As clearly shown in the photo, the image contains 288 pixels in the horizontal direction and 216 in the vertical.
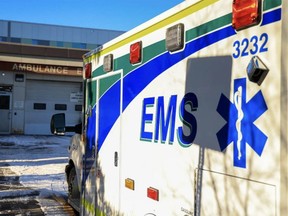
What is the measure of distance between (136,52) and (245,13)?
4.82 feet

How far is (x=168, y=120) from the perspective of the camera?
288cm

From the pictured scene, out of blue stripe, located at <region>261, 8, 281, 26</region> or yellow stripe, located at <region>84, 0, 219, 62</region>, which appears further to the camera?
yellow stripe, located at <region>84, 0, 219, 62</region>

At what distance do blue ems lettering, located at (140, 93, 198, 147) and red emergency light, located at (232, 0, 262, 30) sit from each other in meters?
0.60

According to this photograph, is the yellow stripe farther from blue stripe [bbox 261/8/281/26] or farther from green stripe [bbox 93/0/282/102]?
blue stripe [bbox 261/8/281/26]

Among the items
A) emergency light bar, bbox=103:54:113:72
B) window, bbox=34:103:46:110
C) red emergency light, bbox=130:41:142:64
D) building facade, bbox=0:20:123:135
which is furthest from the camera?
window, bbox=34:103:46:110

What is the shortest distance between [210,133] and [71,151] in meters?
3.86

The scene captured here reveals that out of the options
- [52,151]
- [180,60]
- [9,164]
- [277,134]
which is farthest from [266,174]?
[52,151]

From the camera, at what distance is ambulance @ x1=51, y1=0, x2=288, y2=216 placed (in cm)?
195

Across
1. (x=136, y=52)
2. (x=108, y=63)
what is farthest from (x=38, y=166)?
(x=136, y=52)

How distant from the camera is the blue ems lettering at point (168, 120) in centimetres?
262

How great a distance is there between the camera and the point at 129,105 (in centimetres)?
357

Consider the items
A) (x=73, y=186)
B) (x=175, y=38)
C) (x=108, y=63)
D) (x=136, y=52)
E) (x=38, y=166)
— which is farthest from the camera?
(x=38, y=166)

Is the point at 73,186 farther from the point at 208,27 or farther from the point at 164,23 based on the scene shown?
the point at 208,27

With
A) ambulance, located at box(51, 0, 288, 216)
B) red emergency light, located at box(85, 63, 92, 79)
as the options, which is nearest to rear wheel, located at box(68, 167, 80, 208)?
red emergency light, located at box(85, 63, 92, 79)
